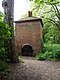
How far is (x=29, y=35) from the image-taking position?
24.2m

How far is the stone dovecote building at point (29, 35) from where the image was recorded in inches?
931

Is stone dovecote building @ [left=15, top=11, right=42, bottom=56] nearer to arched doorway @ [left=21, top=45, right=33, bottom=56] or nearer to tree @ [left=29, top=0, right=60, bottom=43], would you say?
arched doorway @ [left=21, top=45, right=33, bottom=56]

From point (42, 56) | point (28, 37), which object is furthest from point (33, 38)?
point (42, 56)

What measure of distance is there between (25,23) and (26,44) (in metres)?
2.88

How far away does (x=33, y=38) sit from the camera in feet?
78.4

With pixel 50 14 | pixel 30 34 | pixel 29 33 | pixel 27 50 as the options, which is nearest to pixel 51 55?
pixel 27 50

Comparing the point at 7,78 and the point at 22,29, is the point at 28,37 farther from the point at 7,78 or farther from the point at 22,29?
the point at 7,78

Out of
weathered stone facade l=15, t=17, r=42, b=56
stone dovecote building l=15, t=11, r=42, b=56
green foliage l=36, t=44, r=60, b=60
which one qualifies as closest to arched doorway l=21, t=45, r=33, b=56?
stone dovecote building l=15, t=11, r=42, b=56

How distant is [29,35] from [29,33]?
0.91 feet

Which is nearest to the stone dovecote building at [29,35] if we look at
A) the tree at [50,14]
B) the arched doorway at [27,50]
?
the arched doorway at [27,50]

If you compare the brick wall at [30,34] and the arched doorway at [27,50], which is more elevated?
the brick wall at [30,34]

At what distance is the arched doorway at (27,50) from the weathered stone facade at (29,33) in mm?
314

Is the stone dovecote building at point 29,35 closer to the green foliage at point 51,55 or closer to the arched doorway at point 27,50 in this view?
the arched doorway at point 27,50

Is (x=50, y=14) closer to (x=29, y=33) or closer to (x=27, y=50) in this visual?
(x=29, y=33)
